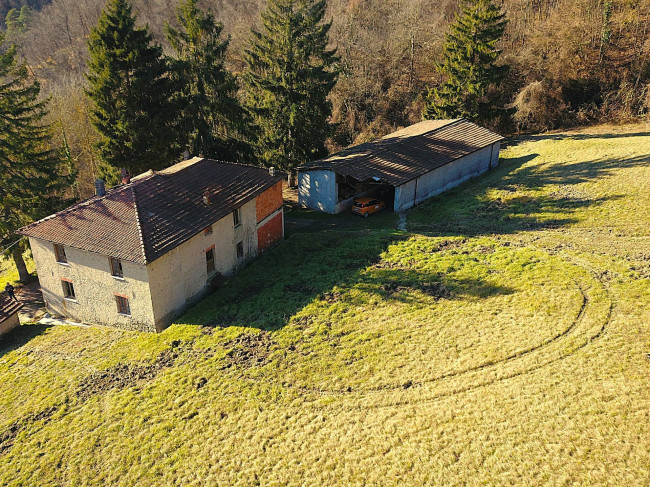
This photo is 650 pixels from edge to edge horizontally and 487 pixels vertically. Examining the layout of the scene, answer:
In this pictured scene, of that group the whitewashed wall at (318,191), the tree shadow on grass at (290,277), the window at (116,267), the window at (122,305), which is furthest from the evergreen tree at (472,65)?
the window at (122,305)

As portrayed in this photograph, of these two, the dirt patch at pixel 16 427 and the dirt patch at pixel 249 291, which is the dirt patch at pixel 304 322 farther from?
the dirt patch at pixel 16 427

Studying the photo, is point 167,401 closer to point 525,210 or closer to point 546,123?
point 525,210

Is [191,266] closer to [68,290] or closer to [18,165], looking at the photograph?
[68,290]

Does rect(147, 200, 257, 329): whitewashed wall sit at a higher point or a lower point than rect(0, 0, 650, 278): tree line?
lower

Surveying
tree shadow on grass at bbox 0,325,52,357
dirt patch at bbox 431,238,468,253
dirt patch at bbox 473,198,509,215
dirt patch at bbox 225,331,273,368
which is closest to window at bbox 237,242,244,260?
dirt patch at bbox 225,331,273,368

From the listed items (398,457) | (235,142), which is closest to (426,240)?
(398,457)

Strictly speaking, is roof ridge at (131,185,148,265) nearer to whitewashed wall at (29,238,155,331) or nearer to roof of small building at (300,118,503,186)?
whitewashed wall at (29,238,155,331)

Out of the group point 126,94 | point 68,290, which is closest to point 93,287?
point 68,290
